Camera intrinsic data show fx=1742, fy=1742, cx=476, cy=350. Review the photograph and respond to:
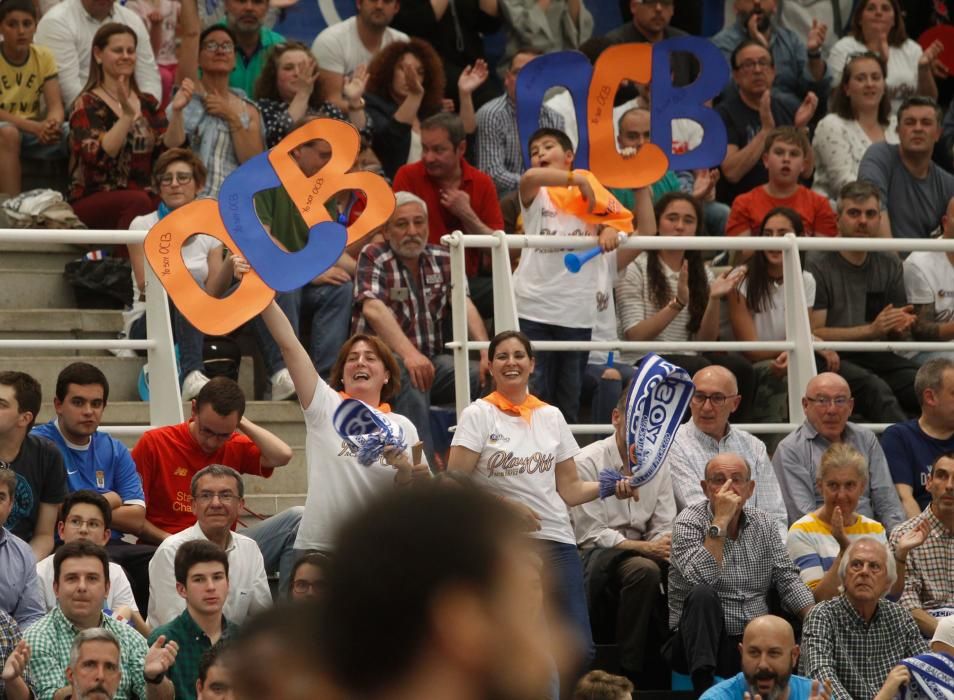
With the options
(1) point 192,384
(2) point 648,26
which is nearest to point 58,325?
(1) point 192,384

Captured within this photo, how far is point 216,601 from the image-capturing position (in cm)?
644

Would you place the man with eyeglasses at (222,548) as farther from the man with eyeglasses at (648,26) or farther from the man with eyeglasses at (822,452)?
the man with eyeglasses at (648,26)

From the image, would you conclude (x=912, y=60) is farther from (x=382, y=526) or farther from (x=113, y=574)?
(x=382, y=526)

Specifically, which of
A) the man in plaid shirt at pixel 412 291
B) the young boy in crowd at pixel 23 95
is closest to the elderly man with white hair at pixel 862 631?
the man in plaid shirt at pixel 412 291

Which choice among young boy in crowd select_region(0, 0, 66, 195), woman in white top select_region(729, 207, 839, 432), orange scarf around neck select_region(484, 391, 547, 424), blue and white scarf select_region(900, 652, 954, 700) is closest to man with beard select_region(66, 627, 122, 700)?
orange scarf around neck select_region(484, 391, 547, 424)

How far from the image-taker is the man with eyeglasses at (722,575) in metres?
7.17

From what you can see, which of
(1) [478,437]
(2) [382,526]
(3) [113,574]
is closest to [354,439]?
(1) [478,437]

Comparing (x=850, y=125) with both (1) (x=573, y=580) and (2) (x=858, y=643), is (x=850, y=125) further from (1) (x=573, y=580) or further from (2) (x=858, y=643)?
(1) (x=573, y=580)

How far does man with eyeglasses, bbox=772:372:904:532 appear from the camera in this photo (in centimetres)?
812

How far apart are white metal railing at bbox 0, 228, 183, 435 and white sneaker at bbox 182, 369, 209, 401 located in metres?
0.16

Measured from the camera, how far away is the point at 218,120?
31.5 ft

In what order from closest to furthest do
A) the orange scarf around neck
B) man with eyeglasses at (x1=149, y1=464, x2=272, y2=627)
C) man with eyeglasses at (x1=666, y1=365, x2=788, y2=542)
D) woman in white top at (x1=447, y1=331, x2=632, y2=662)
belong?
man with eyeglasses at (x1=149, y1=464, x2=272, y2=627) < woman in white top at (x1=447, y1=331, x2=632, y2=662) < the orange scarf around neck < man with eyeglasses at (x1=666, y1=365, x2=788, y2=542)

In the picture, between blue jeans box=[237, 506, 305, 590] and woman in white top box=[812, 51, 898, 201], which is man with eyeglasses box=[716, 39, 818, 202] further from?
blue jeans box=[237, 506, 305, 590]

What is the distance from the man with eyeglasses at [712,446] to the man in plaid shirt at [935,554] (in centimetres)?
58
